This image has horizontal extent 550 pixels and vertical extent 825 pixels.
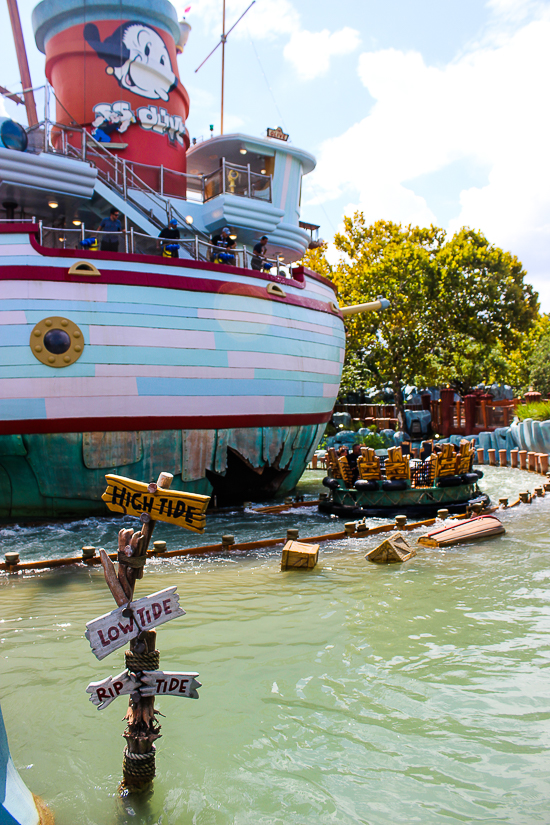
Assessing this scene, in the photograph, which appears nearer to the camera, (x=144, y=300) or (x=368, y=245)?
(x=144, y=300)

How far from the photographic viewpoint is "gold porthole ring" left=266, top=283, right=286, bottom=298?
38.3ft

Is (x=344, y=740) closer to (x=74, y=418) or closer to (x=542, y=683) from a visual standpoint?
(x=542, y=683)

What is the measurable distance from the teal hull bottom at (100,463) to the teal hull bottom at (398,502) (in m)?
1.94

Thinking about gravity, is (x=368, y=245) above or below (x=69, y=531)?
above

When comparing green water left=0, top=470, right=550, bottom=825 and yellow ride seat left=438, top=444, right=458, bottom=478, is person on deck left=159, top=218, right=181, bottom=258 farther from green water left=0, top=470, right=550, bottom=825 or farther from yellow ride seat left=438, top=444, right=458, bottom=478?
yellow ride seat left=438, top=444, right=458, bottom=478

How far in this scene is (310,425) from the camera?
521 inches

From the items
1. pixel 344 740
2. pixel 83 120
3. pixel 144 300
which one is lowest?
pixel 344 740

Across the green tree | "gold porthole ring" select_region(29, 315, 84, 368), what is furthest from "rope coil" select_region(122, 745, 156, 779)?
the green tree

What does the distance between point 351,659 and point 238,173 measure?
458 inches

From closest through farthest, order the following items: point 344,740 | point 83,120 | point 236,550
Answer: point 344,740, point 236,550, point 83,120

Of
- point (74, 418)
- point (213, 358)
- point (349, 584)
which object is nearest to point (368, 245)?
point (213, 358)

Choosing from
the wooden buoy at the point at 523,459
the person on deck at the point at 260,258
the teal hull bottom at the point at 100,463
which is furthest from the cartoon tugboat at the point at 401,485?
the wooden buoy at the point at 523,459

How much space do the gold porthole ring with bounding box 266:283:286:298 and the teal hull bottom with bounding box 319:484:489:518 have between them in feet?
13.8

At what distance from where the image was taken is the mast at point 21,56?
12.6m
